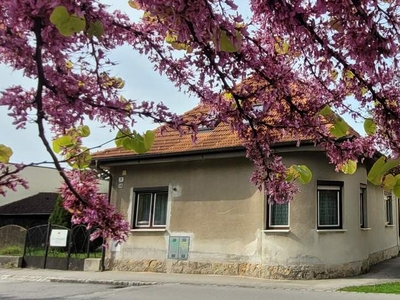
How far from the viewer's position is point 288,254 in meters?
13.2

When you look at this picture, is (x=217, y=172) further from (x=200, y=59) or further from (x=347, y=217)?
(x=200, y=59)

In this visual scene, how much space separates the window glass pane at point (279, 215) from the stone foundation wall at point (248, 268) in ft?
4.13

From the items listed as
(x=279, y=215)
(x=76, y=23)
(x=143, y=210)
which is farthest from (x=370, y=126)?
(x=143, y=210)

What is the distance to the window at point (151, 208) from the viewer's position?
15.8 meters

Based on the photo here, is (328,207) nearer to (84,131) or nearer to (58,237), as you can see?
(58,237)

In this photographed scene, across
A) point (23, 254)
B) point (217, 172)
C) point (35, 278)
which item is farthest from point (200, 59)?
point (23, 254)

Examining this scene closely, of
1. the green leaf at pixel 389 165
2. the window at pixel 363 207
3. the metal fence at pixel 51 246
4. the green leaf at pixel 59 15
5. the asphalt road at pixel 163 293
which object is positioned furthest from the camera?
the metal fence at pixel 51 246

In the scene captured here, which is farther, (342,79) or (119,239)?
(342,79)

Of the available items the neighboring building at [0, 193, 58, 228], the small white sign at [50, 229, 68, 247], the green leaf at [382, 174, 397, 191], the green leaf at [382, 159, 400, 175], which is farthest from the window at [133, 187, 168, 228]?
the neighboring building at [0, 193, 58, 228]

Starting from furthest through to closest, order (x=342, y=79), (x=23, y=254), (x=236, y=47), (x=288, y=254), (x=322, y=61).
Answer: (x=23, y=254) < (x=288, y=254) < (x=342, y=79) < (x=322, y=61) < (x=236, y=47)

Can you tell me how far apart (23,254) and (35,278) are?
3.35 meters

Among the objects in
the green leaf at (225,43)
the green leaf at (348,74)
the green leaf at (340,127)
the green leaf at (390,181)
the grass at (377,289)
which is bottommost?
the grass at (377,289)

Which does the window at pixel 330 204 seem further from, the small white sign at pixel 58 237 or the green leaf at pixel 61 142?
the green leaf at pixel 61 142

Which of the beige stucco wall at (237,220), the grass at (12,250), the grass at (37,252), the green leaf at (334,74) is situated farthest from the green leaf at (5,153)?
the grass at (12,250)
